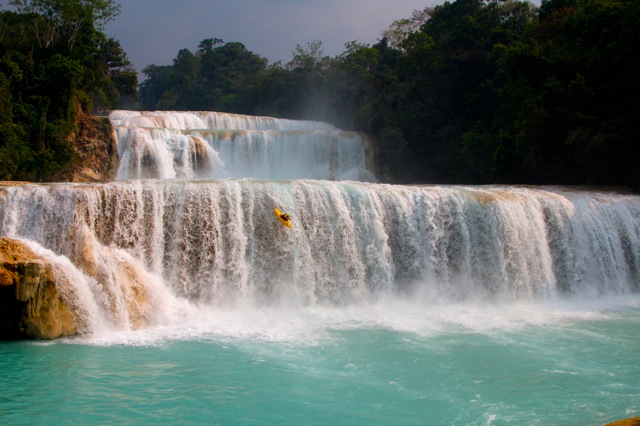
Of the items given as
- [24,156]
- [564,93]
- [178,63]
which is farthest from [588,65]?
[178,63]

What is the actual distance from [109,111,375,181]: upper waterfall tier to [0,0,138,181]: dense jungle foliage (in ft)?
6.26

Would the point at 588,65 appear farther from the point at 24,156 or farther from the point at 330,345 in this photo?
the point at 24,156

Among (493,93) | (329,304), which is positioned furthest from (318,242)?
(493,93)

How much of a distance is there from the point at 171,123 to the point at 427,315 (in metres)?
15.3

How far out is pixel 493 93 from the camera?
2519cm

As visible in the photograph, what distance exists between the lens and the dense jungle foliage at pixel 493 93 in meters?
18.7

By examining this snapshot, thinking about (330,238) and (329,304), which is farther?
(330,238)

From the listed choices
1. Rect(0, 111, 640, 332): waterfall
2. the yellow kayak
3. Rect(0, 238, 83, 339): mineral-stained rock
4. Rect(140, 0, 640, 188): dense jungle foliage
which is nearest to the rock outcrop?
Rect(0, 111, 640, 332): waterfall

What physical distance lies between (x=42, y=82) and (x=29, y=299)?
11.3 m

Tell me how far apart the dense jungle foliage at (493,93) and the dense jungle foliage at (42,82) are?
12332 mm

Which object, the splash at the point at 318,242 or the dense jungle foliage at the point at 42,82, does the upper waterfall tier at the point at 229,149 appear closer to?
the dense jungle foliage at the point at 42,82

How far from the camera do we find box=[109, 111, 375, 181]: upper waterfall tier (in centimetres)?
1983

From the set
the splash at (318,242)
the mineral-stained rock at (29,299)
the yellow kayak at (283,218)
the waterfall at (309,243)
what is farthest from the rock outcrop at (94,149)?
the mineral-stained rock at (29,299)

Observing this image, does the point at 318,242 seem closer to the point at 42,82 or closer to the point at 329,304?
the point at 329,304
